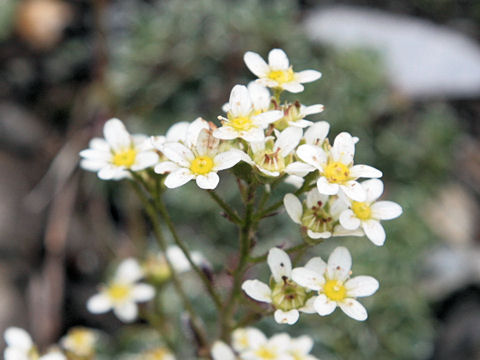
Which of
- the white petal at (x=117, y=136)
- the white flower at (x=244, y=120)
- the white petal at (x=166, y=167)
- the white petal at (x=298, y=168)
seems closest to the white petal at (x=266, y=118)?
the white flower at (x=244, y=120)

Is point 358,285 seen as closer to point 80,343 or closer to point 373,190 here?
point 373,190

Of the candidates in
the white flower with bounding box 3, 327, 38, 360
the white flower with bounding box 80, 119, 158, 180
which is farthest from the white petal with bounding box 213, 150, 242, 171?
the white flower with bounding box 3, 327, 38, 360

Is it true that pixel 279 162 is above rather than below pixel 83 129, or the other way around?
below

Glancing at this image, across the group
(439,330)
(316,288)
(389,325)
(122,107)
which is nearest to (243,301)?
(316,288)

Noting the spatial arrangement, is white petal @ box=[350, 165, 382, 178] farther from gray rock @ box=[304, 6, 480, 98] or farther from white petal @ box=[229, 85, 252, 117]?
gray rock @ box=[304, 6, 480, 98]

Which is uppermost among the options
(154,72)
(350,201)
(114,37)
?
(114,37)

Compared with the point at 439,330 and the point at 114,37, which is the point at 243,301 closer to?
the point at 439,330
